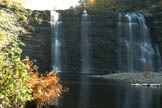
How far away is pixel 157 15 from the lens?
118 ft

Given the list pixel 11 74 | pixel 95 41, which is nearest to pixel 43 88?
pixel 11 74

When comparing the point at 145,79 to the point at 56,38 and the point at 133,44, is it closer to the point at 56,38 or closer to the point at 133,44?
the point at 133,44

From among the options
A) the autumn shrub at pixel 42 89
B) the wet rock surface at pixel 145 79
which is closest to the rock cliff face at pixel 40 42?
the wet rock surface at pixel 145 79

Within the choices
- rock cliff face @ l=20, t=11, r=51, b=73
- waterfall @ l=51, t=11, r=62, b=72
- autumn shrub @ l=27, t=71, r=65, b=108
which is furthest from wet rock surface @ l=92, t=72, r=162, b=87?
waterfall @ l=51, t=11, r=62, b=72

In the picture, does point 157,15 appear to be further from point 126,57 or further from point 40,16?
point 40,16

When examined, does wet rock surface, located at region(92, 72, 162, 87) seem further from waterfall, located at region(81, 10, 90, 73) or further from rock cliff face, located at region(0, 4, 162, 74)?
waterfall, located at region(81, 10, 90, 73)

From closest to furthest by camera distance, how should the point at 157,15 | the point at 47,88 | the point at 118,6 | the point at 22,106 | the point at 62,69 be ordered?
the point at 22,106, the point at 47,88, the point at 62,69, the point at 157,15, the point at 118,6

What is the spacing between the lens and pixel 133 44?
111ft

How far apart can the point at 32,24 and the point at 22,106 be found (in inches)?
1042

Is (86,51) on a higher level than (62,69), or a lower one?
higher

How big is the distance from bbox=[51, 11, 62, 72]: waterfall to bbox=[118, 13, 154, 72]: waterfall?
8.90 m

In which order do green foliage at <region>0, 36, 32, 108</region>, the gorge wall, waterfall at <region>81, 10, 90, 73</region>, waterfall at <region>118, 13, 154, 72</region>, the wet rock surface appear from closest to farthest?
1. green foliage at <region>0, 36, 32, 108</region>
2. the wet rock surface
3. the gorge wall
4. waterfall at <region>81, 10, 90, 73</region>
5. waterfall at <region>118, 13, 154, 72</region>

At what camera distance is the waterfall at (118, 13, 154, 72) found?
3300cm

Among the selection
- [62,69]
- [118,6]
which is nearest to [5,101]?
[62,69]
